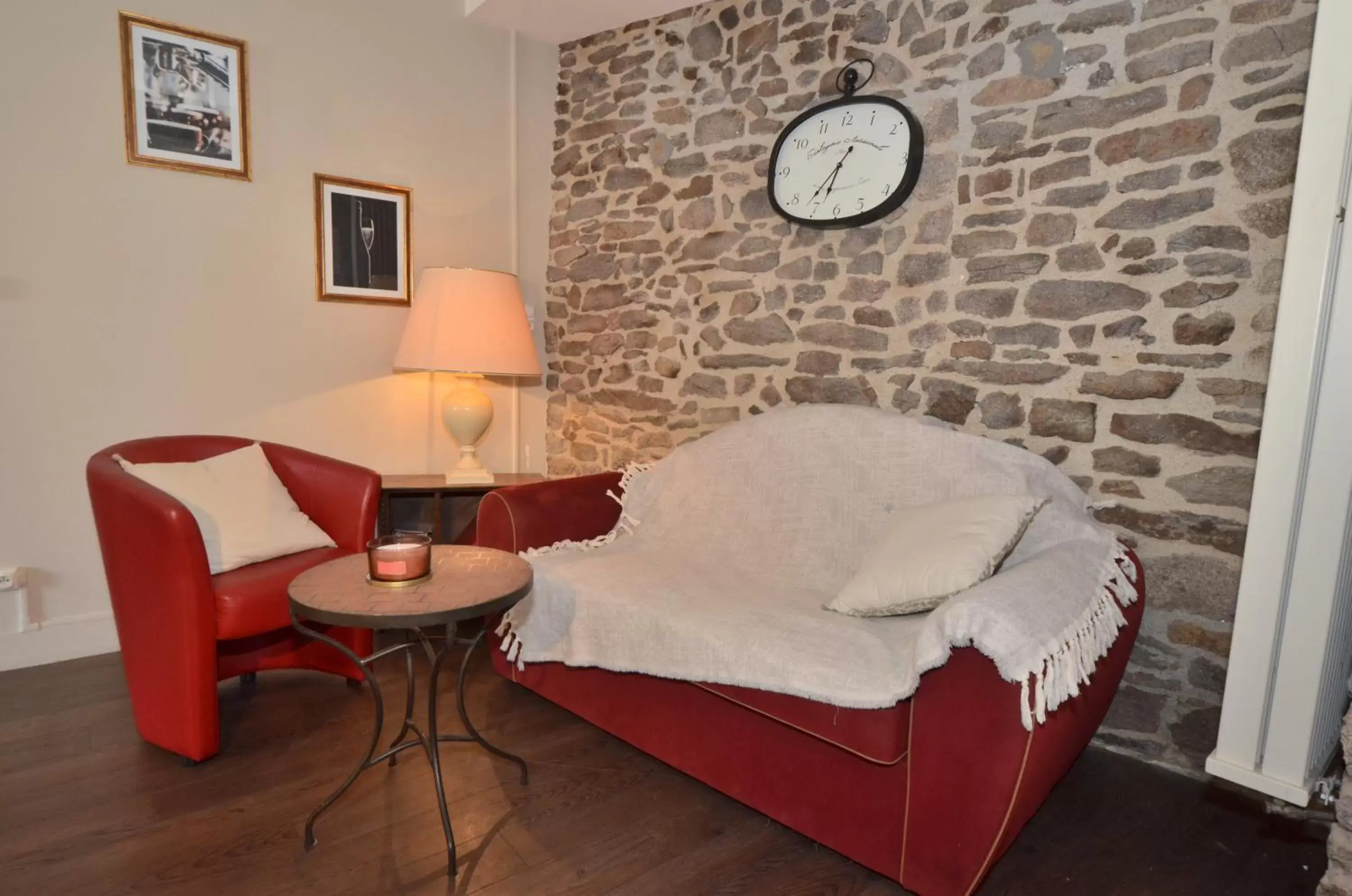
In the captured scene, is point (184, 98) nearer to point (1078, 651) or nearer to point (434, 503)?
point (434, 503)

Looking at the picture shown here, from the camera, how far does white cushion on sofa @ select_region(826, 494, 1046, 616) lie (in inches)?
70.2

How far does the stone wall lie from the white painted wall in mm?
895

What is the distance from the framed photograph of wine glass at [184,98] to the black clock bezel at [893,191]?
2.01 meters

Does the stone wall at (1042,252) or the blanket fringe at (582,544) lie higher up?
the stone wall at (1042,252)

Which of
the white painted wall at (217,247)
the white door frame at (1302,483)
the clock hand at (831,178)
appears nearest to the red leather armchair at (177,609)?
the white painted wall at (217,247)

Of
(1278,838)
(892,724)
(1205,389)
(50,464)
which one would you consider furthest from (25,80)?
(1278,838)

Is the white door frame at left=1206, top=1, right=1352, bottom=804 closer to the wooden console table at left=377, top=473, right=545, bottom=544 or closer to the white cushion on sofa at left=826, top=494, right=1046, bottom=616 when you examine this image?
the white cushion on sofa at left=826, top=494, right=1046, bottom=616

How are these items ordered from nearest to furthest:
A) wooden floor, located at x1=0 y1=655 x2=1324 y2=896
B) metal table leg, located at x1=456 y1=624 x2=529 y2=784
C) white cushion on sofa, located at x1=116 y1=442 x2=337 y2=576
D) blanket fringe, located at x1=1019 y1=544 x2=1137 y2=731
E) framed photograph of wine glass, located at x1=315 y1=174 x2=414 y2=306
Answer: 1. blanket fringe, located at x1=1019 y1=544 x2=1137 y2=731
2. wooden floor, located at x1=0 y1=655 x2=1324 y2=896
3. metal table leg, located at x1=456 y1=624 x2=529 y2=784
4. white cushion on sofa, located at x1=116 y1=442 x2=337 y2=576
5. framed photograph of wine glass, located at x1=315 y1=174 x2=414 y2=306

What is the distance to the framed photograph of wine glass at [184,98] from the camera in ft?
9.05

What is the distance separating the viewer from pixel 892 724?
1608mm

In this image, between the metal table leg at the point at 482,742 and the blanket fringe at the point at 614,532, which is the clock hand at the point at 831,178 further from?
the metal table leg at the point at 482,742

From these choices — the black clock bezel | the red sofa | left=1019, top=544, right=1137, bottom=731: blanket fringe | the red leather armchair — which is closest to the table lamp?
the red leather armchair

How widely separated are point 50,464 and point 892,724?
289cm

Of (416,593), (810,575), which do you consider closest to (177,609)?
(416,593)
